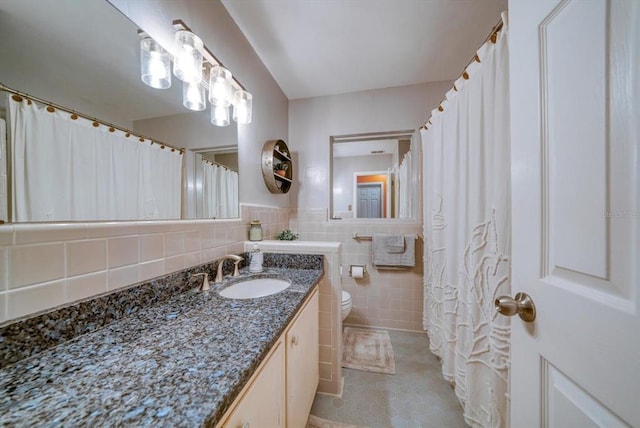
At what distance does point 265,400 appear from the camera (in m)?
0.57

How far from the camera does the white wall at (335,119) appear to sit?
1983 mm

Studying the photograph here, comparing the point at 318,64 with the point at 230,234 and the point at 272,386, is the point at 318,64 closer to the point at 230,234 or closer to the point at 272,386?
the point at 230,234

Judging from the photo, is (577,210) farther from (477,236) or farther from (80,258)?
(80,258)

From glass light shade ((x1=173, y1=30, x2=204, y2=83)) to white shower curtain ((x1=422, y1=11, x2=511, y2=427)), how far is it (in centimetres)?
131

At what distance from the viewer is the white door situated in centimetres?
34

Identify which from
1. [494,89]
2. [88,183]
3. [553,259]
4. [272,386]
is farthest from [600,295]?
[88,183]

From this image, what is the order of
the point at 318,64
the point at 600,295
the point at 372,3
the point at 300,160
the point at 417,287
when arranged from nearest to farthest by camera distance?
the point at 600,295
the point at 372,3
the point at 318,64
the point at 417,287
the point at 300,160

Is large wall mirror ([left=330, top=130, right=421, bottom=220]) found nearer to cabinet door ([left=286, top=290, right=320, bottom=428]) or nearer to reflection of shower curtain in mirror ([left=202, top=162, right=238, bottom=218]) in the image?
reflection of shower curtain in mirror ([left=202, top=162, right=238, bottom=218])

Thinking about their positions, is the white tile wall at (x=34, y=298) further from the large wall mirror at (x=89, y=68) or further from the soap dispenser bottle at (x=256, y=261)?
the soap dispenser bottle at (x=256, y=261)

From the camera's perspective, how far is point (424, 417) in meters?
1.14

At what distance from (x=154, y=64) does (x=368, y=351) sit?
2.19m

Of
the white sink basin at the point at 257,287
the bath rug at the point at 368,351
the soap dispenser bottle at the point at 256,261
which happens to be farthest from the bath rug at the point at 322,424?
the soap dispenser bottle at the point at 256,261

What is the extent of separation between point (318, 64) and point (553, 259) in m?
1.93

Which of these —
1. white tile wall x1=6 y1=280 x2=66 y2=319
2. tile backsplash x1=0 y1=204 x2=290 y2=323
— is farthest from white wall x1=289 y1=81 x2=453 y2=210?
white tile wall x1=6 y1=280 x2=66 y2=319
